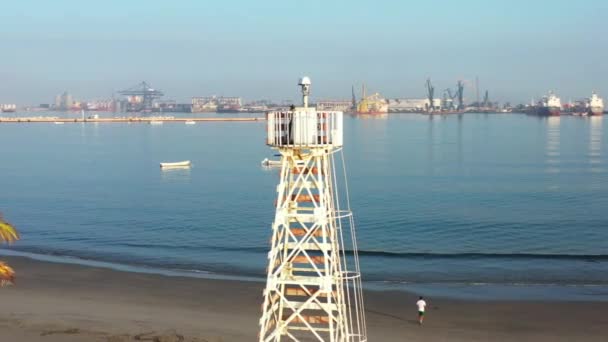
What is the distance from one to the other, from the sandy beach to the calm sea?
2418mm

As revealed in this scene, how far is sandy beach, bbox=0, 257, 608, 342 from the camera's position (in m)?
18.2

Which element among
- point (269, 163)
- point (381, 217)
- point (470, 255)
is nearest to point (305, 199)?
point (470, 255)

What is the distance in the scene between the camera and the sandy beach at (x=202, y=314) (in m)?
18.2

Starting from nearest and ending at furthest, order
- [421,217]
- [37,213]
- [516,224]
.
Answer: [516,224] < [421,217] < [37,213]

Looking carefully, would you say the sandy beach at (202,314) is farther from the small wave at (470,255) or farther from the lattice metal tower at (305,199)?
the small wave at (470,255)

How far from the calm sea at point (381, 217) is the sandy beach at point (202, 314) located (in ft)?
7.93

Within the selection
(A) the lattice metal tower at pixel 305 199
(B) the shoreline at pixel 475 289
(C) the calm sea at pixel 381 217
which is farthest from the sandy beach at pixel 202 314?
(A) the lattice metal tower at pixel 305 199

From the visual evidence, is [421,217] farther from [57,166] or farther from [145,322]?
[57,166]

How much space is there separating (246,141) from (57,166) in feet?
153

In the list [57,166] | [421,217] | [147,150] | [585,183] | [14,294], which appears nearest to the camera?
[14,294]

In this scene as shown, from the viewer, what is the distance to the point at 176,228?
38.2m

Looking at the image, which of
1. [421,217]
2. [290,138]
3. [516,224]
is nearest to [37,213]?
[421,217]

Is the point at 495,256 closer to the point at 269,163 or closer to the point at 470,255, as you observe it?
the point at 470,255

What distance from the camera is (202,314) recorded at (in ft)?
68.6
